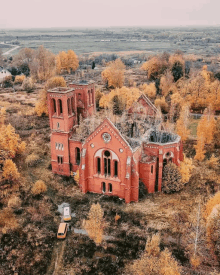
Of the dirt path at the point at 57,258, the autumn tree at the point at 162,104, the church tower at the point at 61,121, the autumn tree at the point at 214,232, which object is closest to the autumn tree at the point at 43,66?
Answer: the autumn tree at the point at 162,104

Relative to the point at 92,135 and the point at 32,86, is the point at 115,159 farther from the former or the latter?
the point at 32,86

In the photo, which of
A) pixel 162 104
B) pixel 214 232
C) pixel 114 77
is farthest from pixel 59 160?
pixel 114 77

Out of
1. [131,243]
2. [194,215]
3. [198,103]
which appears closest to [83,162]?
[131,243]

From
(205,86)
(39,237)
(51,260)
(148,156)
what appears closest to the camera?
(51,260)

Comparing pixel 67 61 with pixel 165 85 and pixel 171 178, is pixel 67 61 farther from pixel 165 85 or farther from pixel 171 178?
pixel 171 178

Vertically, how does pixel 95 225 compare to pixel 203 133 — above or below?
below

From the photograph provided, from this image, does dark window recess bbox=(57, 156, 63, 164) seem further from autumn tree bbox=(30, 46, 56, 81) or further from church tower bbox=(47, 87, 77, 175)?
autumn tree bbox=(30, 46, 56, 81)
